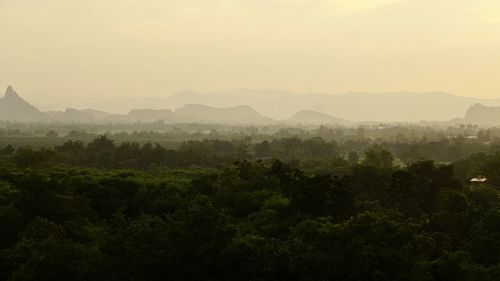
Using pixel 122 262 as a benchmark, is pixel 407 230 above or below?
above

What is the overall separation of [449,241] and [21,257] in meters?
17.3

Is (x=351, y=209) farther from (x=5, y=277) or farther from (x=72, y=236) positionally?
(x=5, y=277)

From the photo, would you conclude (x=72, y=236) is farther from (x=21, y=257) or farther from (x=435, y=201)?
(x=435, y=201)

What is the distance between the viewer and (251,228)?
22344 mm

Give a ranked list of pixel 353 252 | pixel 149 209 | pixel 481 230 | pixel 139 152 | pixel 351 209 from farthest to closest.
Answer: pixel 139 152
pixel 149 209
pixel 351 209
pixel 481 230
pixel 353 252

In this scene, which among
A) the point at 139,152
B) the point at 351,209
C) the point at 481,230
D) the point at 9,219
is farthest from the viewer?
the point at 139,152

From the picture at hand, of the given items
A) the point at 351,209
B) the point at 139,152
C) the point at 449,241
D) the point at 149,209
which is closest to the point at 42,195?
the point at 149,209

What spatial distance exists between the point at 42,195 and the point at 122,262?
1010 centimetres

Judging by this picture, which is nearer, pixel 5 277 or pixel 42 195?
pixel 5 277

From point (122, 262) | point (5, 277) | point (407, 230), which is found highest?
point (407, 230)

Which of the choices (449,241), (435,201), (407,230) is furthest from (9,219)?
(435,201)

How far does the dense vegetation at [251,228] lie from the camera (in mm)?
17094

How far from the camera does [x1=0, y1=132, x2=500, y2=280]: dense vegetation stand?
1709cm

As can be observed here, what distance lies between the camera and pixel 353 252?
16.8 metres
